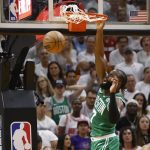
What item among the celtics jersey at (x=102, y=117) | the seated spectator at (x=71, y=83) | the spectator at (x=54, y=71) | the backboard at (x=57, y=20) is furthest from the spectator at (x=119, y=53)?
the celtics jersey at (x=102, y=117)

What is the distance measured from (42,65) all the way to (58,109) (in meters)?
1.19

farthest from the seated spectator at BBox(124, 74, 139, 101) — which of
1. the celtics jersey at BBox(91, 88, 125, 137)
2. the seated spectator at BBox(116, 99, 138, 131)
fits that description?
the celtics jersey at BBox(91, 88, 125, 137)

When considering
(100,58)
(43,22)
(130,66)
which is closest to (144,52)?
(130,66)

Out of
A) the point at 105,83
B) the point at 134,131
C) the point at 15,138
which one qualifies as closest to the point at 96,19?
the point at 105,83

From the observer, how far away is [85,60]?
12.3m

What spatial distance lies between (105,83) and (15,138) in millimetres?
1083

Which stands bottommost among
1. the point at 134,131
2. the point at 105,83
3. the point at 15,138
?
the point at 134,131

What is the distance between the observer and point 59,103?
438 inches

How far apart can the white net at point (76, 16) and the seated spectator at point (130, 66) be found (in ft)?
14.2

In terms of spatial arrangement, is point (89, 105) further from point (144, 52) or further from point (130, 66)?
point (144, 52)

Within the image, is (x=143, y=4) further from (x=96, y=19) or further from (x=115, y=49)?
(x=115, y=49)

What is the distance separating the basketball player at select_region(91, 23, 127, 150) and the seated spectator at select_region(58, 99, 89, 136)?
10.4ft

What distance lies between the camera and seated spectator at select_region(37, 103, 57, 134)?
412 inches

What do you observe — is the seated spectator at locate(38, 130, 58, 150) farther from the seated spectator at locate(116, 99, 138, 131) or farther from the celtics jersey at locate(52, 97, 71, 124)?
the seated spectator at locate(116, 99, 138, 131)
